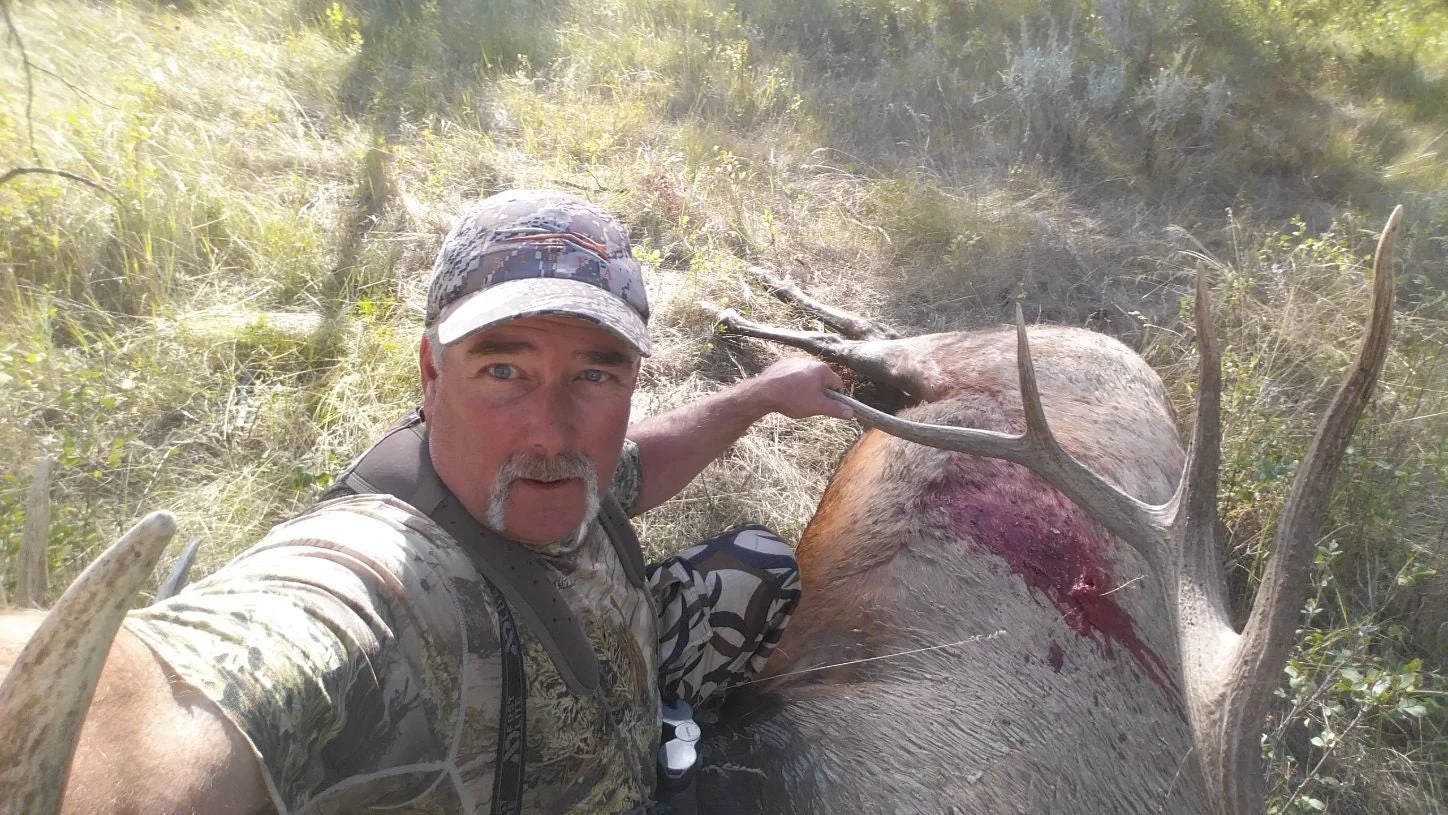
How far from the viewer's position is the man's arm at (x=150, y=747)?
0.94 m

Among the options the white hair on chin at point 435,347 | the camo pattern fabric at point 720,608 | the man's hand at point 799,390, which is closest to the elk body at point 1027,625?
the camo pattern fabric at point 720,608

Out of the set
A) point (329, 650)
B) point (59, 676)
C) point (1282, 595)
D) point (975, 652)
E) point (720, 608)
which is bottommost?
point (975, 652)

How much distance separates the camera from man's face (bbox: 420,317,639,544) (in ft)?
5.41

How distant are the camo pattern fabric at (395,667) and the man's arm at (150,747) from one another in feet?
0.07

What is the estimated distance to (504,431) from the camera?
5.45ft

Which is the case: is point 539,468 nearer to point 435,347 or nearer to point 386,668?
point 435,347

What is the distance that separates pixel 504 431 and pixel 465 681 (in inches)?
18.6

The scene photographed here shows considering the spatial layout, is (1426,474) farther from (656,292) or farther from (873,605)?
(656,292)

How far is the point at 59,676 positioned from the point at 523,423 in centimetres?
94

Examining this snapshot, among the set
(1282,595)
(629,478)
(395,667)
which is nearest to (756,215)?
(629,478)

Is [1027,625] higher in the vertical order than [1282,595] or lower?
lower

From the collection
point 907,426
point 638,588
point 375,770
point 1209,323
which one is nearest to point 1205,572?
point 1209,323

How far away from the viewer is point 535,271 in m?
1.72

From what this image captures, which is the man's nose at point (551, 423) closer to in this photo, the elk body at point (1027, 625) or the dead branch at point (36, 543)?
the dead branch at point (36, 543)
